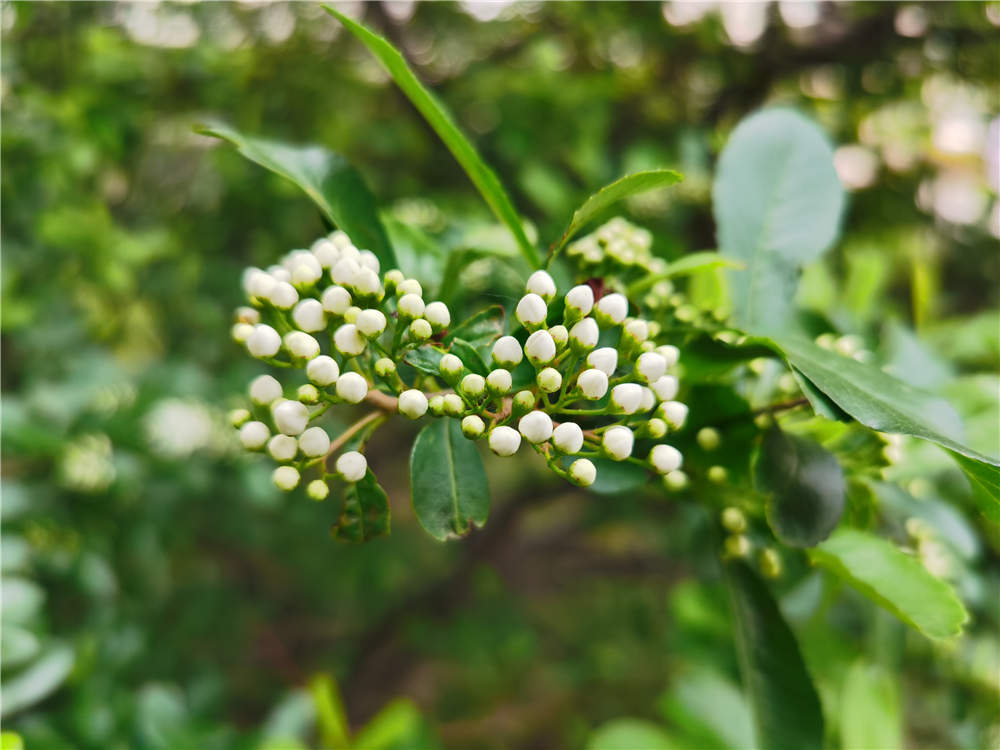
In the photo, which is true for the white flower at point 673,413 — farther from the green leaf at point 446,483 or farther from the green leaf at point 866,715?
the green leaf at point 866,715

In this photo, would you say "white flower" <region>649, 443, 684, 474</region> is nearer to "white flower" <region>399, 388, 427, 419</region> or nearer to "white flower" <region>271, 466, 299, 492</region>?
"white flower" <region>399, 388, 427, 419</region>

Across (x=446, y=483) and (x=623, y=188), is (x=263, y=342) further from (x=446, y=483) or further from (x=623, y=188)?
(x=623, y=188)

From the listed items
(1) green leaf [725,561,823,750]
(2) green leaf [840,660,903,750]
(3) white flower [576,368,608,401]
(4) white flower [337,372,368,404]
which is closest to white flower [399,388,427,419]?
(4) white flower [337,372,368,404]

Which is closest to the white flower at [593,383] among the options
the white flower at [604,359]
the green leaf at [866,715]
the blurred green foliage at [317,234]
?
the white flower at [604,359]

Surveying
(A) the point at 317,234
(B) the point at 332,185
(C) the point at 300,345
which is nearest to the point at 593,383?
(C) the point at 300,345

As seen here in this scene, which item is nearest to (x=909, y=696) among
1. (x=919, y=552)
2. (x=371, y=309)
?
(x=919, y=552)

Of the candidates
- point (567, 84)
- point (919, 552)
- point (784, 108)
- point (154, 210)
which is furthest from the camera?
point (154, 210)

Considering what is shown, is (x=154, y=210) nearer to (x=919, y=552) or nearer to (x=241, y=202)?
(x=241, y=202)

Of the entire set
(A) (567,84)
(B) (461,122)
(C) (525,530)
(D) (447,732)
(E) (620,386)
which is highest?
(E) (620,386)
